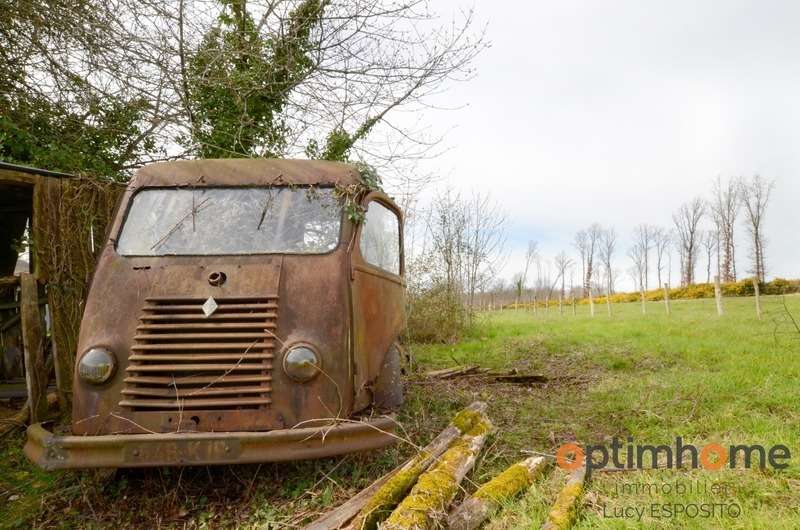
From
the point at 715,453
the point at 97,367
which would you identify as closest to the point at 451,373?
the point at 715,453

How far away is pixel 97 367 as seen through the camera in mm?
3389

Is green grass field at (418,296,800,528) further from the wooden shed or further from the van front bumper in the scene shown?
the wooden shed

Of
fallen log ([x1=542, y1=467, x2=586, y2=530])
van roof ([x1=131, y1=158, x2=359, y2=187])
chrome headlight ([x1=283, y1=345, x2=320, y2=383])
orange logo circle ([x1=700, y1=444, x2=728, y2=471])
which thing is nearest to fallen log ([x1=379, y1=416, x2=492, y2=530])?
fallen log ([x1=542, y1=467, x2=586, y2=530])

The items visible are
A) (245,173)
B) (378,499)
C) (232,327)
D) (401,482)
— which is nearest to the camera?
(378,499)

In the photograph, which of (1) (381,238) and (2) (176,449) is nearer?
(2) (176,449)

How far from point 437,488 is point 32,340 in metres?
3.93

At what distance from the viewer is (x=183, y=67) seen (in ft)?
27.5

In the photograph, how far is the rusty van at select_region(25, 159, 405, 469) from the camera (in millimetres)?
3193

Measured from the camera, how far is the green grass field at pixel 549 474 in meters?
3.00

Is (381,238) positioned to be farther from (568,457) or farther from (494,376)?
(494,376)

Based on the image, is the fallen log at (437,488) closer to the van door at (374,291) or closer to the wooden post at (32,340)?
the van door at (374,291)

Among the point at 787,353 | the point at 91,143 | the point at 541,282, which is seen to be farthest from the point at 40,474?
the point at 541,282

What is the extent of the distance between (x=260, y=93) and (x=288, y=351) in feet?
20.6

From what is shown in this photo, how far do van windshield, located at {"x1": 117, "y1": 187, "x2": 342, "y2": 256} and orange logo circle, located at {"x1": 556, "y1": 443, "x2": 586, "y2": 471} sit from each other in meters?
2.38
